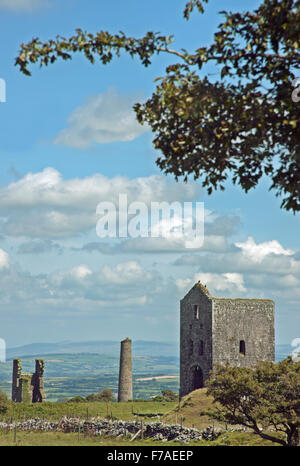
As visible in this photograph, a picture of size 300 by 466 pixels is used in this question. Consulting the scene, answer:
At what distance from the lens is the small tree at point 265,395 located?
29.6 m

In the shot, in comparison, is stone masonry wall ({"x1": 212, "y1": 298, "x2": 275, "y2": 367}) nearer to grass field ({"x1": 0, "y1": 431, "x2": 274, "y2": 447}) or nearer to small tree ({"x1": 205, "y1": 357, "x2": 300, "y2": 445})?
grass field ({"x1": 0, "y1": 431, "x2": 274, "y2": 447})

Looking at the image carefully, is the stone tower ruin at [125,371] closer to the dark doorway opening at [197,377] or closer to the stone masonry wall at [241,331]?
the dark doorway opening at [197,377]

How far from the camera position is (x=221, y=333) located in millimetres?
51656

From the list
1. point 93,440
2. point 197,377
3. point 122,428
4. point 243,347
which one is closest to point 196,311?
point 243,347

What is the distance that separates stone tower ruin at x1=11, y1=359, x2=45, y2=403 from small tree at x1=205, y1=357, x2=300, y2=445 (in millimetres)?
33391

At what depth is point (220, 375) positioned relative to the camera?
31.4m

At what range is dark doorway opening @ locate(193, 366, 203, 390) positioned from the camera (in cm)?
5378

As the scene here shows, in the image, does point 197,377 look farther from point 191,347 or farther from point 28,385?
point 28,385

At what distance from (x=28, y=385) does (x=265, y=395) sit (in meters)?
36.7

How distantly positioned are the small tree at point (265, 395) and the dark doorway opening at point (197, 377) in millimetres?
22056

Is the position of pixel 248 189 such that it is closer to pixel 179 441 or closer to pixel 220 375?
pixel 220 375

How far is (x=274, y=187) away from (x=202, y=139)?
6.79ft

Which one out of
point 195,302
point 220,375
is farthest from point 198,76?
point 195,302

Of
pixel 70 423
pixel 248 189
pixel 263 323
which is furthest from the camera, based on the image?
pixel 263 323
